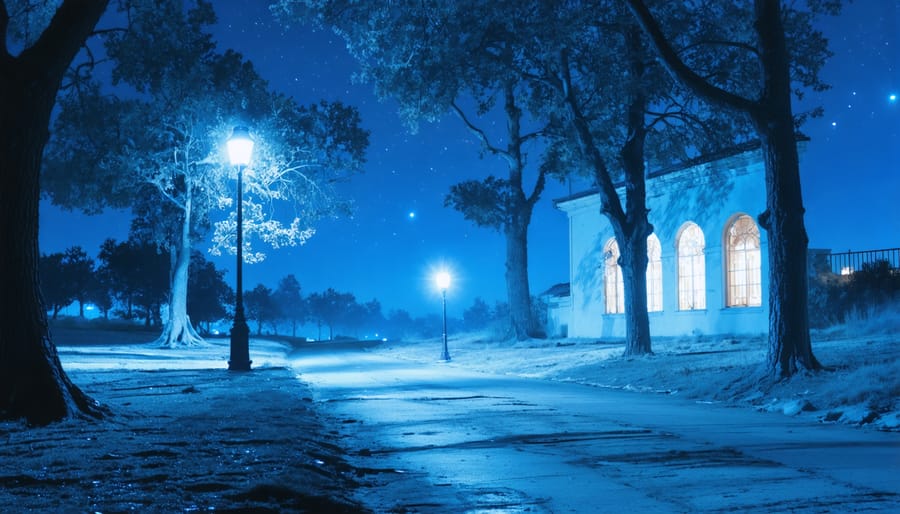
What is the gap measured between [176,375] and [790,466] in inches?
641

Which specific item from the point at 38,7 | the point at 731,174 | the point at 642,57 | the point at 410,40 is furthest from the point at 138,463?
the point at 731,174

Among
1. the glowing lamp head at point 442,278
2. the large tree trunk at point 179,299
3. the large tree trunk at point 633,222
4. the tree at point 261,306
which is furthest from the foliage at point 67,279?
the large tree trunk at point 633,222

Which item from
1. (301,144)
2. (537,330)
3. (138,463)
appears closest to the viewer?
(138,463)

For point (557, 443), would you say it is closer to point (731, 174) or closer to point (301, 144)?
point (731, 174)

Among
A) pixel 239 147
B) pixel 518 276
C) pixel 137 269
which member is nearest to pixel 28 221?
pixel 239 147

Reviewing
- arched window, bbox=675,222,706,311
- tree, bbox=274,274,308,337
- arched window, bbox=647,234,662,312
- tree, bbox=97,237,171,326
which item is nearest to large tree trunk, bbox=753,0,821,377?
arched window, bbox=675,222,706,311

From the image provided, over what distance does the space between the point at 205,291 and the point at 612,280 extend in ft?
233

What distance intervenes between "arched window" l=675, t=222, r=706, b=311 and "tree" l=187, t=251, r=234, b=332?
6902cm

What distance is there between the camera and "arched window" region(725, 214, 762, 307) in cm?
2892

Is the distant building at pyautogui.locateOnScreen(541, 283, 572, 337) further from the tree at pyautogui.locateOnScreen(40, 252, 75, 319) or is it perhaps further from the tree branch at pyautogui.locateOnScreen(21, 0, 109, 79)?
the tree at pyautogui.locateOnScreen(40, 252, 75, 319)

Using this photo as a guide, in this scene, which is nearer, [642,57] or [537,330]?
[642,57]

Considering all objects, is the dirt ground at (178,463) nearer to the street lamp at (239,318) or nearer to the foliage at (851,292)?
the street lamp at (239,318)

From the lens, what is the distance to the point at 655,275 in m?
34.1

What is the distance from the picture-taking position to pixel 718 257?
30.0 meters
